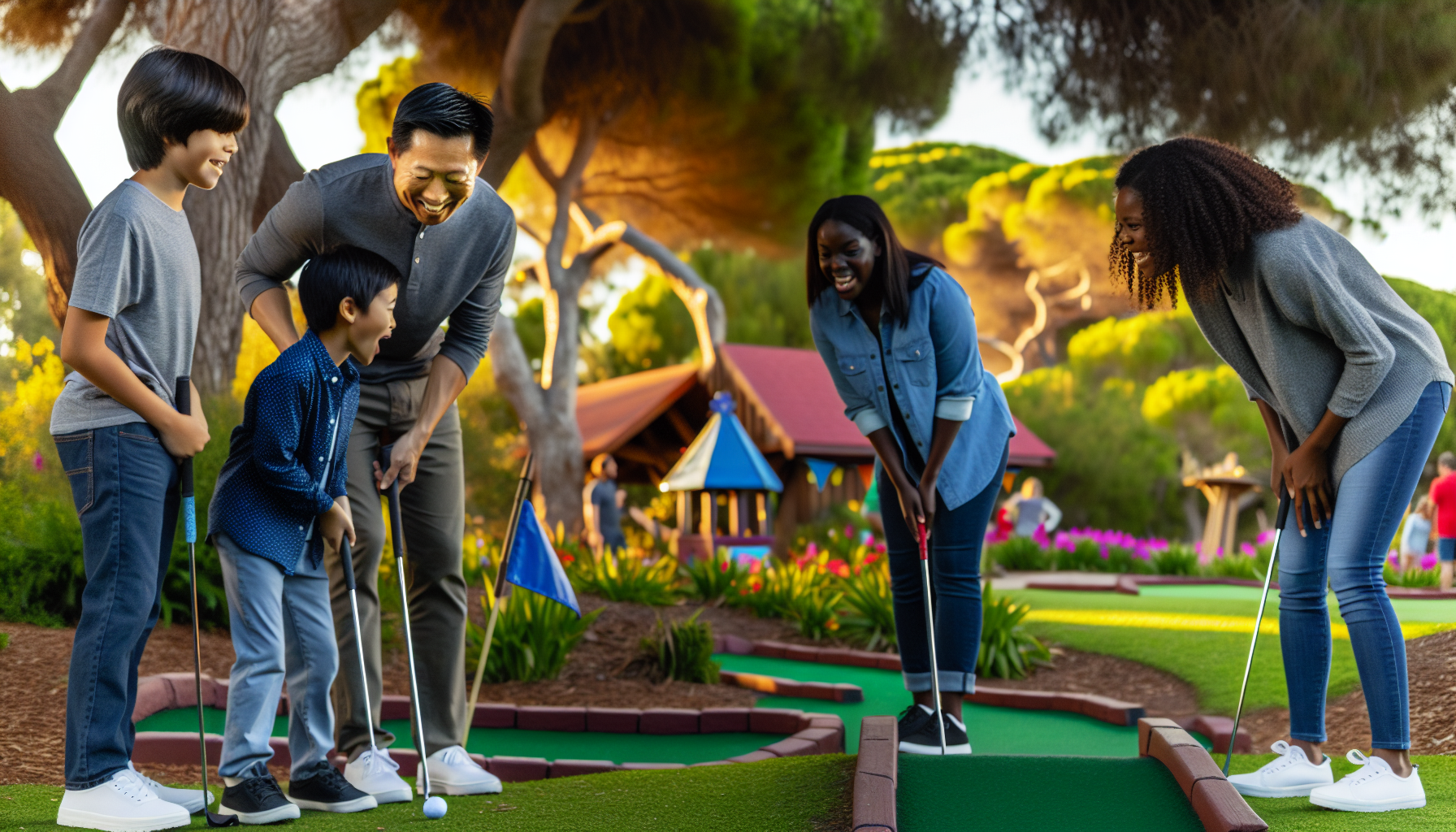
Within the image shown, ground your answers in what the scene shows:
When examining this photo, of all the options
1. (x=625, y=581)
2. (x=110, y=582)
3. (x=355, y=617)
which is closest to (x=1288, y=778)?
(x=355, y=617)

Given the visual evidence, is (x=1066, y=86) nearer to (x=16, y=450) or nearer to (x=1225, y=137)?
Answer: (x=1225, y=137)

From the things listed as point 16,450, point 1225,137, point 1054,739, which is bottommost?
point 1054,739

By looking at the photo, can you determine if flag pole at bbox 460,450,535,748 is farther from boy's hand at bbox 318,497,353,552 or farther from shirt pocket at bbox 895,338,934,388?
shirt pocket at bbox 895,338,934,388

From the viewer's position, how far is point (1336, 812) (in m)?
2.42

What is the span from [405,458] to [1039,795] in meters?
1.63

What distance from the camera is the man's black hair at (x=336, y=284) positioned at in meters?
2.57

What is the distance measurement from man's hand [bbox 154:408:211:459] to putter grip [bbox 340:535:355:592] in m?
0.38

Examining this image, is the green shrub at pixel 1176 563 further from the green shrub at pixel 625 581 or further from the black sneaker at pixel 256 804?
the black sneaker at pixel 256 804

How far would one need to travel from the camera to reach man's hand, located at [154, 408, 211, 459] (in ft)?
8.16

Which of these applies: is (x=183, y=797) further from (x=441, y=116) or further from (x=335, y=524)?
(x=441, y=116)

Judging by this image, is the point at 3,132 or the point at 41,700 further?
the point at 3,132

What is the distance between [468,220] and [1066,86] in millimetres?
7943

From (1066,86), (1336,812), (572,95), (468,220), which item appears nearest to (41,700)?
(468,220)

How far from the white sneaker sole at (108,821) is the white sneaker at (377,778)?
41 centimetres
